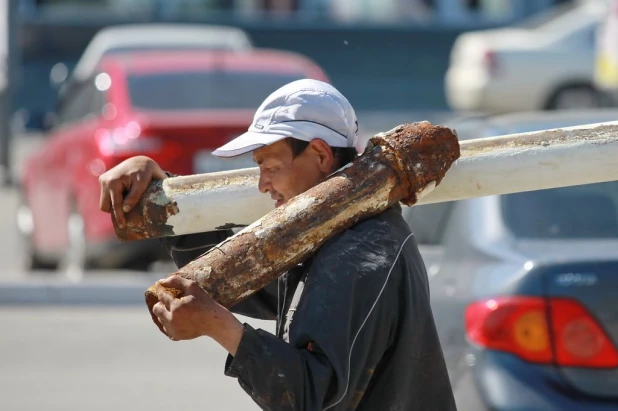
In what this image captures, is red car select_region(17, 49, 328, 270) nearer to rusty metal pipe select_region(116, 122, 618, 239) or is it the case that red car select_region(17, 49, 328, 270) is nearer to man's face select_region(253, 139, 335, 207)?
rusty metal pipe select_region(116, 122, 618, 239)

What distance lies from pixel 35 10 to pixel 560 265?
23.2m

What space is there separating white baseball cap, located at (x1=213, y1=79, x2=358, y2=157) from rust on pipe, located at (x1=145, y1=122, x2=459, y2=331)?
0.08 m

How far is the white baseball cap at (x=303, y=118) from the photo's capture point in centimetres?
255

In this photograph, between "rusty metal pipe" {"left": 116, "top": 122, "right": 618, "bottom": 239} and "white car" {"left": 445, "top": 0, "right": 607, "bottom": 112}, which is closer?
"rusty metal pipe" {"left": 116, "top": 122, "right": 618, "bottom": 239}

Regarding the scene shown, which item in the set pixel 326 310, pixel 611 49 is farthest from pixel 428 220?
pixel 611 49

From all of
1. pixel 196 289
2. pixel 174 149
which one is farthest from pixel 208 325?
pixel 174 149

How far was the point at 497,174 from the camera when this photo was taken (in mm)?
2660

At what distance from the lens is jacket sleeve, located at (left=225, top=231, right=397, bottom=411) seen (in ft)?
A: 7.48

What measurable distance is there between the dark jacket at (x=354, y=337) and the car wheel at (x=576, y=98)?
1822 centimetres

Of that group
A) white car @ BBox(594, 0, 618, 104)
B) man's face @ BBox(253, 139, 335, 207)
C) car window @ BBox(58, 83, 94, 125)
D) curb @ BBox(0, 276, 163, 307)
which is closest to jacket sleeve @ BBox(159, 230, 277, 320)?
man's face @ BBox(253, 139, 335, 207)

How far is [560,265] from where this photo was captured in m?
4.13

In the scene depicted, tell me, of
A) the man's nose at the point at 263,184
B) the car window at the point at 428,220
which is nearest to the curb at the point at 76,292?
the car window at the point at 428,220

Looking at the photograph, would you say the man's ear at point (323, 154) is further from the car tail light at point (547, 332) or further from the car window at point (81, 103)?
the car window at point (81, 103)

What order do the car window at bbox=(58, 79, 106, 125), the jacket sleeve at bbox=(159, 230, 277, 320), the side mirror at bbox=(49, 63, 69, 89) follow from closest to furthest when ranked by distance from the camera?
the jacket sleeve at bbox=(159, 230, 277, 320), the car window at bbox=(58, 79, 106, 125), the side mirror at bbox=(49, 63, 69, 89)
